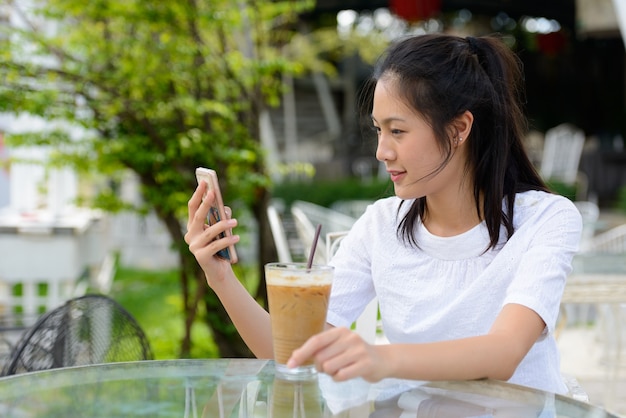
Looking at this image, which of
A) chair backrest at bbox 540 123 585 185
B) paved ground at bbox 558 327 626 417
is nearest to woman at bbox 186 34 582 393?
paved ground at bbox 558 327 626 417

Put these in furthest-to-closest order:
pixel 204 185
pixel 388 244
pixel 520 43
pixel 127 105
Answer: pixel 520 43, pixel 127 105, pixel 388 244, pixel 204 185

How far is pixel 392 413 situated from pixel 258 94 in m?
3.47

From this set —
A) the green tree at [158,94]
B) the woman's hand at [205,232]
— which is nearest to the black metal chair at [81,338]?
the woman's hand at [205,232]

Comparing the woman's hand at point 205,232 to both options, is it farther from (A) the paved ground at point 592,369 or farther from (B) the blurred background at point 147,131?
(A) the paved ground at point 592,369

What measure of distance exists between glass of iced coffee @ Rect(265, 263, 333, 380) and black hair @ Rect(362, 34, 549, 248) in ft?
1.29

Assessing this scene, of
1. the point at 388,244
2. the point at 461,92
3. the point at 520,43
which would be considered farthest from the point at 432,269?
the point at 520,43

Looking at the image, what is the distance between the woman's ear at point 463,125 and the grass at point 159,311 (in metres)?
3.44

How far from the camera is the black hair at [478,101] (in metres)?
1.45

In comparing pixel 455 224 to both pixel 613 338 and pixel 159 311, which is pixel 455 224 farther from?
pixel 159 311

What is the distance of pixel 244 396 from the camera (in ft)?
4.31

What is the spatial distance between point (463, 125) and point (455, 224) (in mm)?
195

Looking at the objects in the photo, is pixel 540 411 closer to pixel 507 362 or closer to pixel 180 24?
pixel 507 362

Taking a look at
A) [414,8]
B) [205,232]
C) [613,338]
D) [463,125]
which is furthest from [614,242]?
[414,8]

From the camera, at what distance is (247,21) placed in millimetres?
4465
